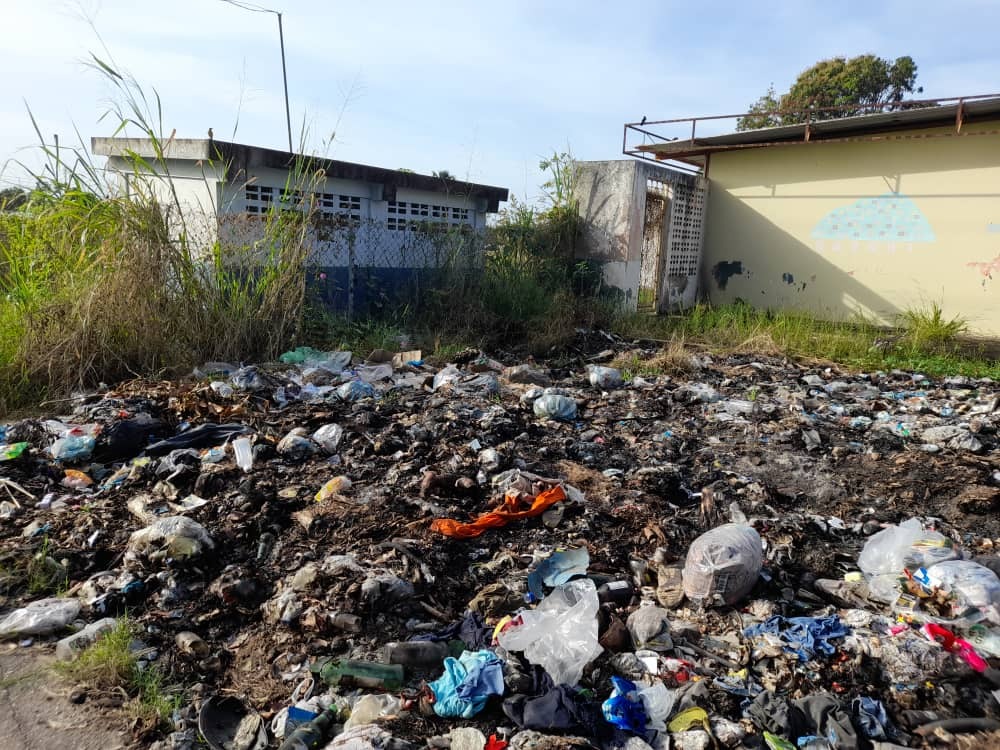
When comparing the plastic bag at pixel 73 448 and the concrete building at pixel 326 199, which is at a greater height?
the concrete building at pixel 326 199

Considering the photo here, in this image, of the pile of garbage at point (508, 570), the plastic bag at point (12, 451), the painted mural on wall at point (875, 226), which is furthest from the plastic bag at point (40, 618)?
the painted mural on wall at point (875, 226)

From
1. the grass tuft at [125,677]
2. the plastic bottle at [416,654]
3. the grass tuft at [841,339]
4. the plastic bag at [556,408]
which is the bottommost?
the grass tuft at [125,677]

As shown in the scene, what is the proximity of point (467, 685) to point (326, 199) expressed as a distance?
6.02 m

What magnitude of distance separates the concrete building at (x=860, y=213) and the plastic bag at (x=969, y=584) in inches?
275

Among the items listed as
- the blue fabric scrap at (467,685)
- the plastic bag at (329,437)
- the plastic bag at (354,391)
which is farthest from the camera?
the plastic bag at (354,391)

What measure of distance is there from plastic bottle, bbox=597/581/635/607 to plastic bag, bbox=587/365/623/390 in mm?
3132

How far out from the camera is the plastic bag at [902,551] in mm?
2350

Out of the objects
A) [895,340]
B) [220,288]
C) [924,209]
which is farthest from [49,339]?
[924,209]

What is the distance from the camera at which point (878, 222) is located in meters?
8.59

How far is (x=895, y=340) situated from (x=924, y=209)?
202cm

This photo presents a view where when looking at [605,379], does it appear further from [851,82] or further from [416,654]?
[851,82]

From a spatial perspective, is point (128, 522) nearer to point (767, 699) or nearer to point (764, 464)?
point (767, 699)

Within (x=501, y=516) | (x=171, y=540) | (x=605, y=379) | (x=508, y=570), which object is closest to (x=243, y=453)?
(x=171, y=540)

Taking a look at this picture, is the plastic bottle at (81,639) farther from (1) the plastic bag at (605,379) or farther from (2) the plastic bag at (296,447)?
(1) the plastic bag at (605,379)
